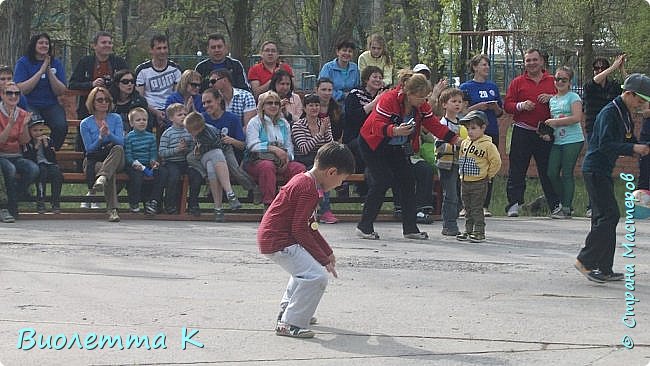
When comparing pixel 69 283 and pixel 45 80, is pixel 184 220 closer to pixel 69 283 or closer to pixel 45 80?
pixel 45 80

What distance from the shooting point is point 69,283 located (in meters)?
9.26

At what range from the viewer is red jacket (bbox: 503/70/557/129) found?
46.6 ft

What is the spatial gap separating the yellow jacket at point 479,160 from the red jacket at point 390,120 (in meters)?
0.30

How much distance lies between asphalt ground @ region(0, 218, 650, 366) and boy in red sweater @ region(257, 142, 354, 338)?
0.21m

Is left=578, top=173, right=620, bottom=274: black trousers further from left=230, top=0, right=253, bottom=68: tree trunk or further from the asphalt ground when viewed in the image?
left=230, top=0, right=253, bottom=68: tree trunk

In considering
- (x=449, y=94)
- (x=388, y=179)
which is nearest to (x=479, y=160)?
(x=388, y=179)

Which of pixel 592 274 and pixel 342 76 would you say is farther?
pixel 342 76

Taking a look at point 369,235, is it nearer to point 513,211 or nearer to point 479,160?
point 479,160

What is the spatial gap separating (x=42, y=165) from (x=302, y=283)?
6803 millimetres

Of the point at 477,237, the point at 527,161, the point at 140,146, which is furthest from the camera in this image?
the point at 527,161

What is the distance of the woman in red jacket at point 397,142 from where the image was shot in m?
11.8

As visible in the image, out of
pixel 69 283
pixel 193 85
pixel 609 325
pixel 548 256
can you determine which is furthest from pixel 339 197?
pixel 609 325

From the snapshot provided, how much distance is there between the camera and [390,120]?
11797 millimetres

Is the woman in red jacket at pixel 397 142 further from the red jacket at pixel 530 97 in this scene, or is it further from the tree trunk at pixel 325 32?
the tree trunk at pixel 325 32
